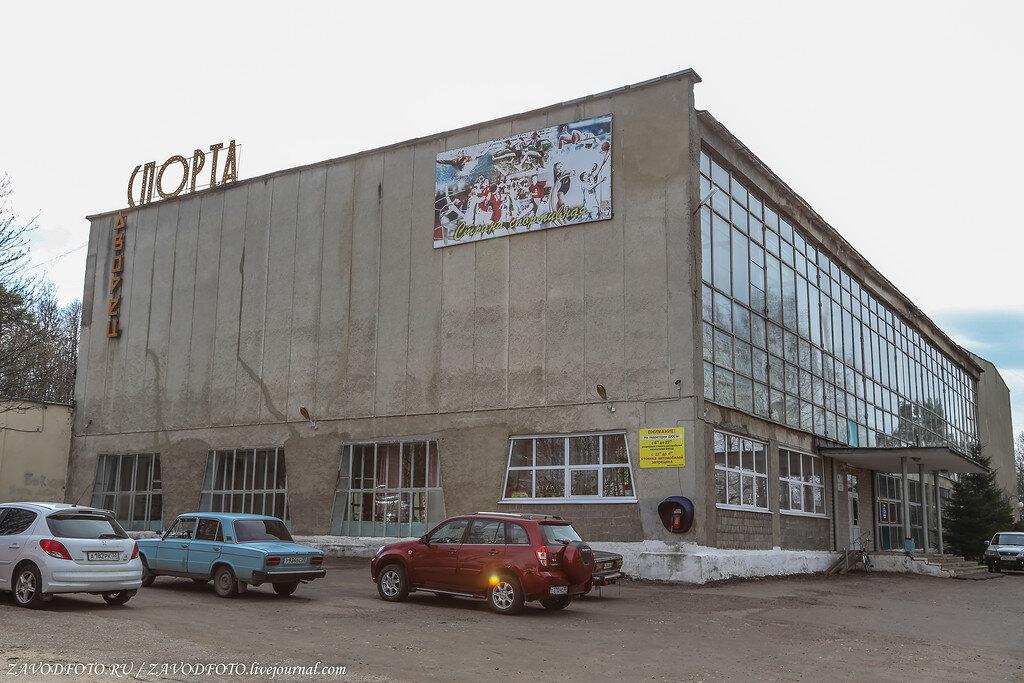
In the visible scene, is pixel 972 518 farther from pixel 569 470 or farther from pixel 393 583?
pixel 393 583

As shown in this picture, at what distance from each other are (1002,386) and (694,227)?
51.2m

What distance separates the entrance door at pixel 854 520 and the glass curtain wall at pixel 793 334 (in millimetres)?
2160

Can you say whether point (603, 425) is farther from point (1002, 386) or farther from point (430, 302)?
point (1002, 386)

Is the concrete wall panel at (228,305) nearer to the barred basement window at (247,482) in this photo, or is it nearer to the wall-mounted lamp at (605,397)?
the barred basement window at (247,482)

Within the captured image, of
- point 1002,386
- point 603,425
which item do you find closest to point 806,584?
point 603,425

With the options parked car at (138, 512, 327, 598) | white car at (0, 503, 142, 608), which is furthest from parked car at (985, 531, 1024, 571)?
white car at (0, 503, 142, 608)

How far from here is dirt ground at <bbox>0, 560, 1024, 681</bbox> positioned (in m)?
9.20

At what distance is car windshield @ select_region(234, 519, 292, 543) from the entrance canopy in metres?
19.3

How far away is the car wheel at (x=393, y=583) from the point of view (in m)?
15.1

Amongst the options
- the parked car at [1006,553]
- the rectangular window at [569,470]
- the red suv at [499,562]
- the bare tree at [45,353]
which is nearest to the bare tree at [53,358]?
the bare tree at [45,353]

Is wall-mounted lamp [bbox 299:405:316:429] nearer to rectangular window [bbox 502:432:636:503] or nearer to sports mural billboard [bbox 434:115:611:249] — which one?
sports mural billboard [bbox 434:115:611:249]

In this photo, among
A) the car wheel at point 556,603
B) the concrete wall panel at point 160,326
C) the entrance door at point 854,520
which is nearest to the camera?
the car wheel at point 556,603

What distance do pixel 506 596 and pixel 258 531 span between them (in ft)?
15.8

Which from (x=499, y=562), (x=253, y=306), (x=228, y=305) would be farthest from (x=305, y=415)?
(x=499, y=562)
